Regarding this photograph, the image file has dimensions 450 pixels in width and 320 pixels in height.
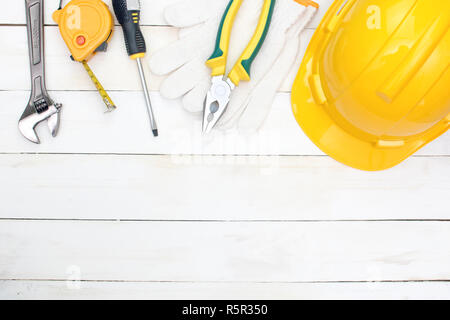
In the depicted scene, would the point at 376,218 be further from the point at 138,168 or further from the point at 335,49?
the point at 138,168

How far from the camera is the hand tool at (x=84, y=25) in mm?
693

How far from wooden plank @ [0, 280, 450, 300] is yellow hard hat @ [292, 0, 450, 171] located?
273 mm

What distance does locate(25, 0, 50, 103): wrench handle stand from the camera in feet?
2.38

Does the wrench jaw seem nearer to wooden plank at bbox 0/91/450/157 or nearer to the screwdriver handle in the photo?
wooden plank at bbox 0/91/450/157

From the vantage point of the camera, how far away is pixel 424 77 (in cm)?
56

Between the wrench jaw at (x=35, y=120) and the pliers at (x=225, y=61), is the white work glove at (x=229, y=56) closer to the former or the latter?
the pliers at (x=225, y=61)

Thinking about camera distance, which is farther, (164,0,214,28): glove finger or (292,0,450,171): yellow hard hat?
(164,0,214,28): glove finger

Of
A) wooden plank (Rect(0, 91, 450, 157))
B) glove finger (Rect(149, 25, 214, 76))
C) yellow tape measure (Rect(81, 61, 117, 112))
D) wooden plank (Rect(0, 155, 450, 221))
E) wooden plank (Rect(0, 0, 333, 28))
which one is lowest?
wooden plank (Rect(0, 155, 450, 221))

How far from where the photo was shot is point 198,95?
72 centimetres

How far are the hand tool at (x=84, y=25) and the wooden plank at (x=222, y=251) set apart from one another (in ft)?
1.04

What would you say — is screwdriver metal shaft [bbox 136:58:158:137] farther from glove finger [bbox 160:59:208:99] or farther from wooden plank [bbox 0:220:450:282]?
wooden plank [bbox 0:220:450:282]

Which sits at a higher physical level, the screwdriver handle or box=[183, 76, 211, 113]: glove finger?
the screwdriver handle

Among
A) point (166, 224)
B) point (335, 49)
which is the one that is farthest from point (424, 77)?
point (166, 224)

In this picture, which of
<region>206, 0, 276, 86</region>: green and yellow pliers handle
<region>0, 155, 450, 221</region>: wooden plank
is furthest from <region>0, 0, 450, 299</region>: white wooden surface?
<region>206, 0, 276, 86</region>: green and yellow pliers handle
